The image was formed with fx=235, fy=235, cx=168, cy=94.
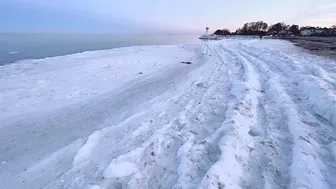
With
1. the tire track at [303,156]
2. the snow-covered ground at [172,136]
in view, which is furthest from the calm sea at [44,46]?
the tire track at [303,156]

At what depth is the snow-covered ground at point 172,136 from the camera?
3.35m

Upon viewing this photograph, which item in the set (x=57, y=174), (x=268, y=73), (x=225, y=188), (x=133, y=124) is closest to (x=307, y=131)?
(x=225, y=188)

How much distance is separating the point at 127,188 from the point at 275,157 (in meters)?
2.36

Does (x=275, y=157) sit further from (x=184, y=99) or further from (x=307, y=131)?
(x=184, y=99)

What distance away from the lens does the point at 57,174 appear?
11.8 ft

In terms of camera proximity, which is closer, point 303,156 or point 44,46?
point 303,156

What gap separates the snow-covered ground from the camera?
3.35 meters

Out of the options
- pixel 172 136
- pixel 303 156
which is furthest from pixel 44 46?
pixel 303 156

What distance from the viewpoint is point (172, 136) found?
14.8ft

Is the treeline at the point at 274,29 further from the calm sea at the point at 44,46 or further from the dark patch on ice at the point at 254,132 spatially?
the dark patch on ice at the point at 254,132

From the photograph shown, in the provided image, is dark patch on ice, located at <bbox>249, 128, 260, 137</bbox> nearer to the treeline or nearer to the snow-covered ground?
the snow-covered ground

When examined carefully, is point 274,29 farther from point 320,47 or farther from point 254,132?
point 254,132

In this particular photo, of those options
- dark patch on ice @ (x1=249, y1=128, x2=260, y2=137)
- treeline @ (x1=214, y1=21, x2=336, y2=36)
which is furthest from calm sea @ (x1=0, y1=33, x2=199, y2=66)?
treeline @ (x1=214, y1=21, x2=336, y2=36)

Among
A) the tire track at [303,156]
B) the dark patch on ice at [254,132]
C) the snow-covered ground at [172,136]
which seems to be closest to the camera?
the tire track at [303,156]
